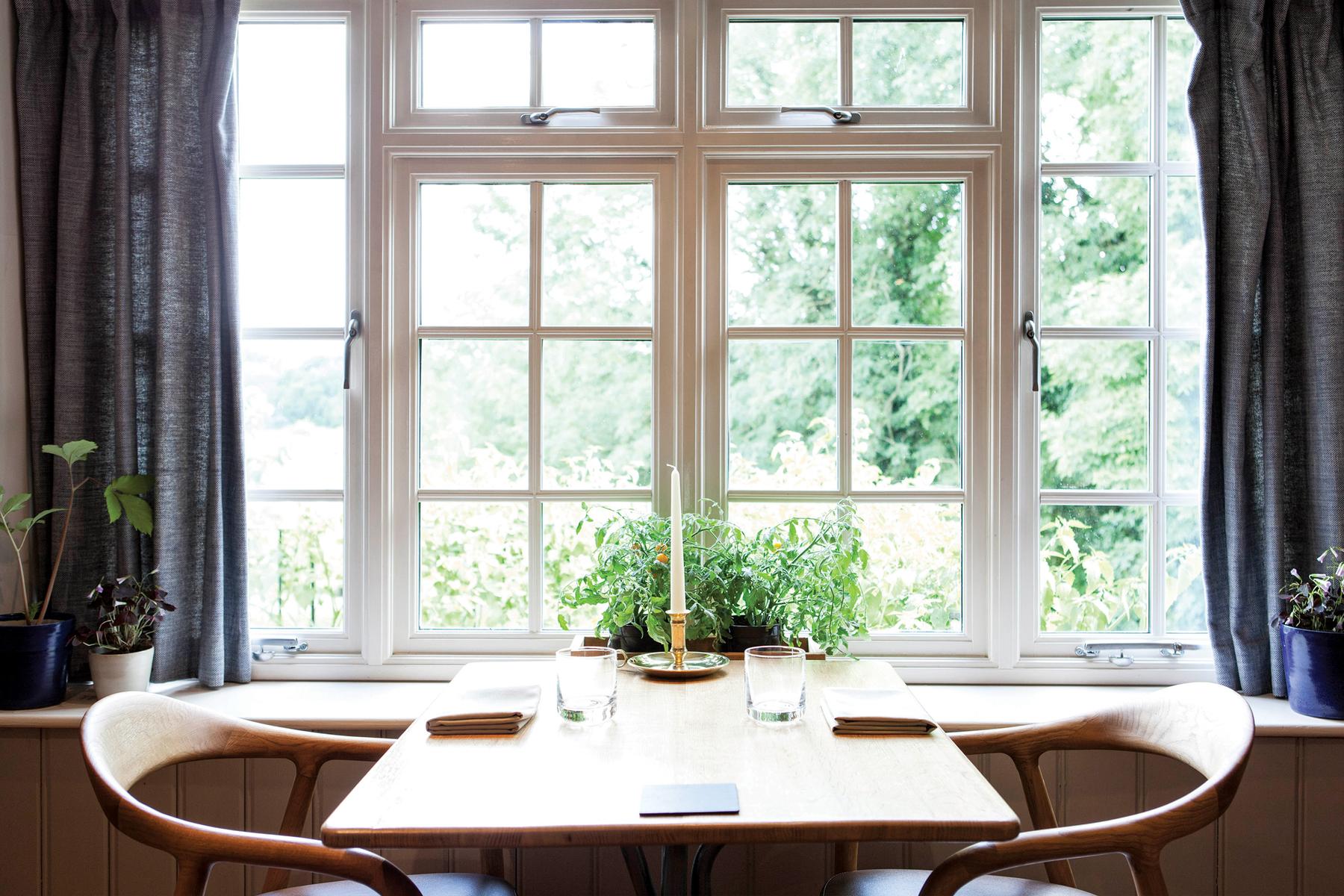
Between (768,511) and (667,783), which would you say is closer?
(667,783)

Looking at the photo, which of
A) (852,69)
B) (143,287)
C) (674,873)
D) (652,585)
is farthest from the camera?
(852,69)

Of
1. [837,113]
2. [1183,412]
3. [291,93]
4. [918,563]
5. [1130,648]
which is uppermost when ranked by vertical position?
[291,93]

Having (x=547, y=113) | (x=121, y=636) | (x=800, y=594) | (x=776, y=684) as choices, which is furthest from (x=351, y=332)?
(x=776, y=684)

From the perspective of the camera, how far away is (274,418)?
2.32 metres

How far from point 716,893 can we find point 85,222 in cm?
221

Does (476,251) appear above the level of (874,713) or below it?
above

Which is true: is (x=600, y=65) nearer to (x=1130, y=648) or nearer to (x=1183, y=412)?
(x=1183, y=412)

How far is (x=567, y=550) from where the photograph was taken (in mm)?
2309

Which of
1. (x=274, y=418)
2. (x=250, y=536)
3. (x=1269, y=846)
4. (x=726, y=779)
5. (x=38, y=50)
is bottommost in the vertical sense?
(x=1269, y=846)

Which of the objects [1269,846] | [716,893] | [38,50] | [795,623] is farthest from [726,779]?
[38,50]

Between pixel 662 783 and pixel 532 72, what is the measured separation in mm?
1837

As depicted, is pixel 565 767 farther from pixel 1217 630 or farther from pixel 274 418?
pixel 1217 630

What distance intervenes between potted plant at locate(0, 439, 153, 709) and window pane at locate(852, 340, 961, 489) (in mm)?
1777

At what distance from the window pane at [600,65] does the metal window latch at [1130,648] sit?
183 centimetres
